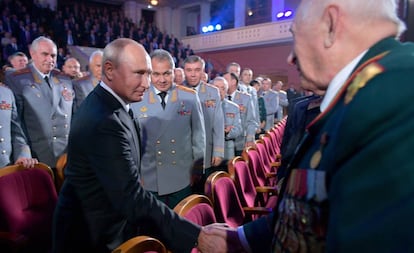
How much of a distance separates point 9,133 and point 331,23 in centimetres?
267

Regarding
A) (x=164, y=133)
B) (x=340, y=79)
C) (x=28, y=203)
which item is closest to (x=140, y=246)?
(x=340, y=79)

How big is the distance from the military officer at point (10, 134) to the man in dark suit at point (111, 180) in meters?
1.47

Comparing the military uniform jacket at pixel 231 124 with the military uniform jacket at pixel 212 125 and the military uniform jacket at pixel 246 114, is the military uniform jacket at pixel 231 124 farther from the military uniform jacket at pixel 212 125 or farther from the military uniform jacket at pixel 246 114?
the military uniform jacket at pixel 212 125

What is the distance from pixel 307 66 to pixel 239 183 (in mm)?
1718

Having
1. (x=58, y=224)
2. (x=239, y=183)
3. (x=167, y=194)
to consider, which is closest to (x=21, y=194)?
(x=58, y=224)

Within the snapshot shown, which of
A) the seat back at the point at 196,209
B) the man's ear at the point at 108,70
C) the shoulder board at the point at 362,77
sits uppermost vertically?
the man's ear at the point at 108,70

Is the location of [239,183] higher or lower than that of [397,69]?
lower

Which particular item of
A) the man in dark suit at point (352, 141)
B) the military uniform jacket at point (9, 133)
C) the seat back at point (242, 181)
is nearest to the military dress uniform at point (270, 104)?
the seat back at point (242, 181)

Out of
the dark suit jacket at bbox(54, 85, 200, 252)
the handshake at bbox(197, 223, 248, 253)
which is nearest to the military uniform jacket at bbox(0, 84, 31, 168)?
the dark suit jacket at bbox(54, 85, 200, 252)

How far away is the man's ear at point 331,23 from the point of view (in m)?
0.72

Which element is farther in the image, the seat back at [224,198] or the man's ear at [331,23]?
the seat back at [224,198]

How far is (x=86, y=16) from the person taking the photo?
539 inches

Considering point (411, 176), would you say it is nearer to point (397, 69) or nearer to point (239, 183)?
point (397, 69)

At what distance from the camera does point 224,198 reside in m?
1.99
